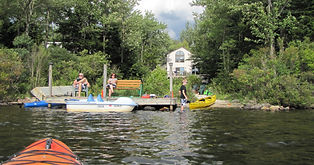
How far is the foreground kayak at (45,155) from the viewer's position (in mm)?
5150

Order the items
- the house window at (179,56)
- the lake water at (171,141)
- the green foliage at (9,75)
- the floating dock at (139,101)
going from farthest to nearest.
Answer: the house window at (179,56) → the green foliage at (9,75) → the floating dock at (139,101) → the lake water at (171,141)

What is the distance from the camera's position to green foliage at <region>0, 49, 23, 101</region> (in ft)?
77.5

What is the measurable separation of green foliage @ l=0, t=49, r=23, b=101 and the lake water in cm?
1216

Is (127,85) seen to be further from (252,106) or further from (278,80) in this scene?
(278,80)

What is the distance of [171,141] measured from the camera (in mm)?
9141

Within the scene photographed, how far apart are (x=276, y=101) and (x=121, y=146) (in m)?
17.7

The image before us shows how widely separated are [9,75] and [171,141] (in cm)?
1943

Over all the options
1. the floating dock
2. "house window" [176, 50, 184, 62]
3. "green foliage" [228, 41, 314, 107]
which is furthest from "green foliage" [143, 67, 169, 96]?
"house window" [176, 50, 184, 62]

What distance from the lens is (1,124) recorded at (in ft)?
40.9

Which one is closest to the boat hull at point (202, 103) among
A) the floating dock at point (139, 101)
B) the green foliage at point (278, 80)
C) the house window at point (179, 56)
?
the floating dock at point (139, 101)

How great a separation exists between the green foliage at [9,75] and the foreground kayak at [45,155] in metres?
19.7

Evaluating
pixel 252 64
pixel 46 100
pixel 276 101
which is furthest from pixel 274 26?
pixel 46 100

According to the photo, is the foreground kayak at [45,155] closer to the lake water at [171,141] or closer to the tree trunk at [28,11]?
the lake water at [171,141]

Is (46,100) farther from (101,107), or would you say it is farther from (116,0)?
(116,0)
